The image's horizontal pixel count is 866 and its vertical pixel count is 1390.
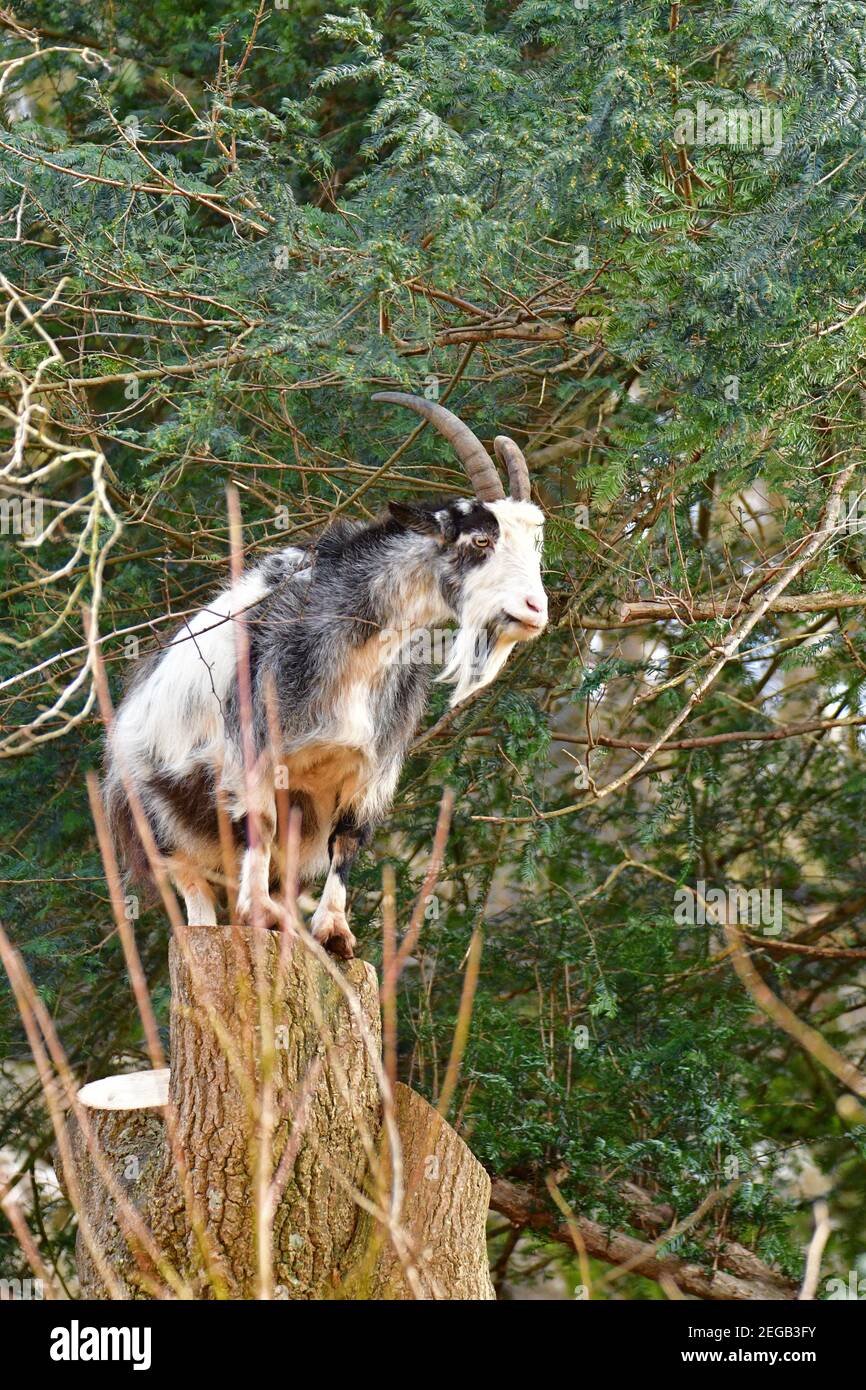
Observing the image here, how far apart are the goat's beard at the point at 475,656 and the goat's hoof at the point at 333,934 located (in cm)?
86

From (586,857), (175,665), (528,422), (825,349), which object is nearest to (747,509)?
(528,422)

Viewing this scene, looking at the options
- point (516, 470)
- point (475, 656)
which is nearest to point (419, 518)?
point (516, 470)

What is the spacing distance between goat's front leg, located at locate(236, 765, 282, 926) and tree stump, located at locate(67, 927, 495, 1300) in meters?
0.38

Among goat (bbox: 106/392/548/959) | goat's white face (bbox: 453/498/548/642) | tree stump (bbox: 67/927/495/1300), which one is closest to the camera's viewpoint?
tree stump (bbox: 67/927/495/1300)

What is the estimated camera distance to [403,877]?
22.1 feet

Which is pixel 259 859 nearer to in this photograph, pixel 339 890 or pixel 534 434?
pixel 339 890

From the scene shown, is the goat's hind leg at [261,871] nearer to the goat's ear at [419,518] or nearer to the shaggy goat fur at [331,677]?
the shaggy goat fur at [331,677]

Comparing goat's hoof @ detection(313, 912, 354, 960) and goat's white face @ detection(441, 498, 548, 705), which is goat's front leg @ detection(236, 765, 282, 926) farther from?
goat's white face @ detection(441, 498, 548, 705)

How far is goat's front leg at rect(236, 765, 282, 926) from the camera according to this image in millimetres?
4664

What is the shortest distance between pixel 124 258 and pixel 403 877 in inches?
111

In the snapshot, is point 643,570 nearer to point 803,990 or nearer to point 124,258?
point 124,258

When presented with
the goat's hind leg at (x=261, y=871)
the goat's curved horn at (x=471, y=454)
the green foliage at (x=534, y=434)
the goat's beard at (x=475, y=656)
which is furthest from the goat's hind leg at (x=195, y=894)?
the goat's curved horn at (x=471, y=454)

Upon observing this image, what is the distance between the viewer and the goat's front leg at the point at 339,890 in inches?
189

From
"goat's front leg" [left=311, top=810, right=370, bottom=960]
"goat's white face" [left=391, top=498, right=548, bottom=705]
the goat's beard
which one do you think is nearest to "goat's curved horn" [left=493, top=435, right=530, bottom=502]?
"goat's white face" [left=391, top=498, right=548, bottom=705]
